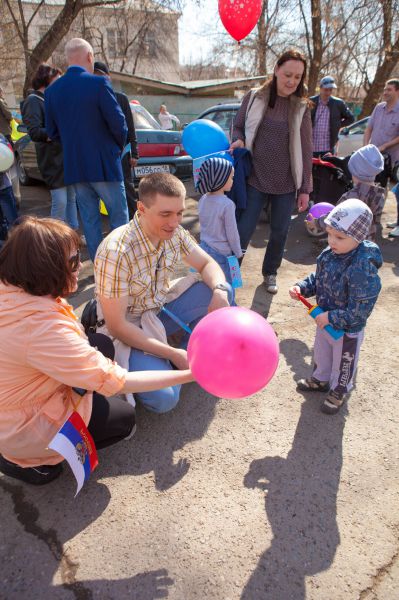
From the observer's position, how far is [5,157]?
4418mm

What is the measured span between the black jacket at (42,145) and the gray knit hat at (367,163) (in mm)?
3041

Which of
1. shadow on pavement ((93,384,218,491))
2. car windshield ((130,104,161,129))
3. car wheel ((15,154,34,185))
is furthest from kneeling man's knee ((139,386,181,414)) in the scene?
car wheel ((15,154,34,185))

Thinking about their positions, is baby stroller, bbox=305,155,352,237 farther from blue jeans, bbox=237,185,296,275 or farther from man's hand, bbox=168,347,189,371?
man's hand, bbox=168,347,189,371

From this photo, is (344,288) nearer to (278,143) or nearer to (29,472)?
(278,143)

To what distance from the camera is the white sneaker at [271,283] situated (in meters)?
4.04

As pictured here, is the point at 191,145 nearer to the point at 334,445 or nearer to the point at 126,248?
the point at 126,248

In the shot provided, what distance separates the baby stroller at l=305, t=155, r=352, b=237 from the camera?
18.1 ft

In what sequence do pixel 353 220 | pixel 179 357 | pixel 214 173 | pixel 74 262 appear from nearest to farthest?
pixel 74 262, pixel 353 220, pixel 179 357, pixel 214 173

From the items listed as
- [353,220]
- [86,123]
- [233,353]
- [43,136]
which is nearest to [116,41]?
[43,136]

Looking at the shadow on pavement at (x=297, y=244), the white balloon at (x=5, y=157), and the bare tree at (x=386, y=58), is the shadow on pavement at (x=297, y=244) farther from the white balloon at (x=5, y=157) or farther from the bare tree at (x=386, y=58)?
the bare tree at (x=386, y=58)

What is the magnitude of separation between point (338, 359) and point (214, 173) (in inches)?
68.9

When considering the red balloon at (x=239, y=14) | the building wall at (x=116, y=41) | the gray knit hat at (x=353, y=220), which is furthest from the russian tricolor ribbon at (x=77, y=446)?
the building wall at (x=116, y=41)

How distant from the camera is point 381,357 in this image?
3045mm

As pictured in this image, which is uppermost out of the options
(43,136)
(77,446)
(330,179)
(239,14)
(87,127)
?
(239,14)
